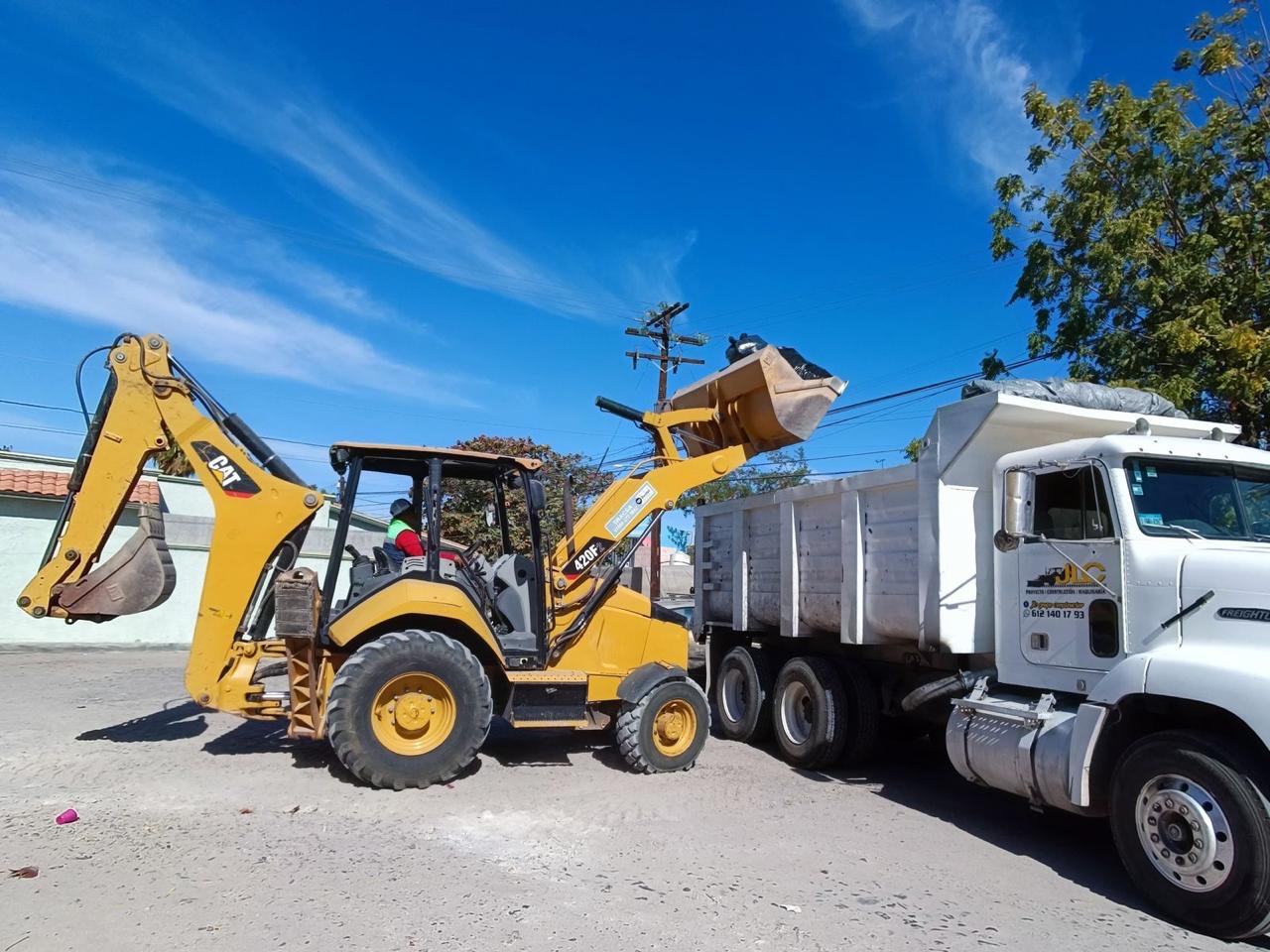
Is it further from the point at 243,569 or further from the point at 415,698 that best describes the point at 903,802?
the point at 243,569

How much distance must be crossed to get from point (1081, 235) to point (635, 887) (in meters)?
9.52

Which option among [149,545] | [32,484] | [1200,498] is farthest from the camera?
[32,484]

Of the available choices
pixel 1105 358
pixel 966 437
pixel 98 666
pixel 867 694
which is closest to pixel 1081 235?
pixel 1105 358

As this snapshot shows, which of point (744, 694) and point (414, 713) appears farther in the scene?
point (744, 694)

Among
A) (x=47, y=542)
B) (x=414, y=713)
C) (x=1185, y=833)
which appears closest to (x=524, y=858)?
(x=414, y=713)

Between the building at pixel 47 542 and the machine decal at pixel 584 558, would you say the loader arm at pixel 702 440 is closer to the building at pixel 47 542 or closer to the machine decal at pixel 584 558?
the machine decal at pixel 584 558

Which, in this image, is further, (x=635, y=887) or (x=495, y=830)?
(x=495, y=830)

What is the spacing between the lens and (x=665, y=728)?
24.0 feet

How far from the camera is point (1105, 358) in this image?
398 inches

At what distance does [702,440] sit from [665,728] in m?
2.87

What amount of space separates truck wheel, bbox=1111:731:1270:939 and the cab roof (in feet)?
15.9

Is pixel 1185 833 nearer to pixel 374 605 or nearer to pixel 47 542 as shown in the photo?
pixel 374 605

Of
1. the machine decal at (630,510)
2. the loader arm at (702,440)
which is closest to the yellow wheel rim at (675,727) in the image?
the loader arm at (702,440)

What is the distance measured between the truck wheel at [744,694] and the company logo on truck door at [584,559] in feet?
7.61
